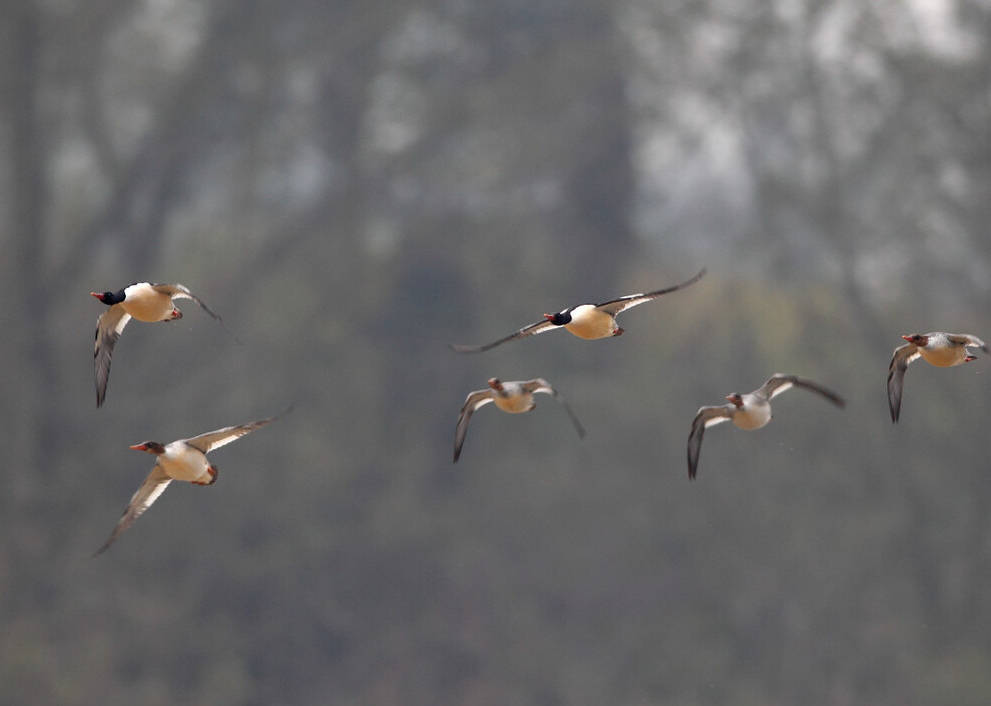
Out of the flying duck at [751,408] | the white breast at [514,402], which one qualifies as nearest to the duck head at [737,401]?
the flying duck at [751,408]

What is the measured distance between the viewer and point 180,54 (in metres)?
12.5

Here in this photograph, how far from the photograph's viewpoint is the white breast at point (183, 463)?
3766 mm

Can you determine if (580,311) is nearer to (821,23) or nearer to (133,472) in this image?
(133,472)

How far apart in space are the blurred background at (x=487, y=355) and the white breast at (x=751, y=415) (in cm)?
872

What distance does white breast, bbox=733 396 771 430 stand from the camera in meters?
3.70

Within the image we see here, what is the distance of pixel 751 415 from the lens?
370cm

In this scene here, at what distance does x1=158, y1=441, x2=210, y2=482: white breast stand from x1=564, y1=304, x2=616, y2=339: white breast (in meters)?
1.25

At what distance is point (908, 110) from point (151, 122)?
25.9ft

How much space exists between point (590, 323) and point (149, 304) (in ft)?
4.53

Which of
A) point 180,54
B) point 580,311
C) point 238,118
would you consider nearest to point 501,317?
point 238,118

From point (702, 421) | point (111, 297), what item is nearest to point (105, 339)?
point (111, 297)

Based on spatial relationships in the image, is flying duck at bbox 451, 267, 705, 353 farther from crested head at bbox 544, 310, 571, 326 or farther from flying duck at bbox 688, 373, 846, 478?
flying duck at bbox 688, 373, 846, 478

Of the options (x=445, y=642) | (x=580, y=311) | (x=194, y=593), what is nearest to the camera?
(x=580, y=311)

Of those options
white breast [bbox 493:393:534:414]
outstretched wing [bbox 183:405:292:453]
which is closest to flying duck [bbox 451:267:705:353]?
white breast [bbox 493:393:534:414]
